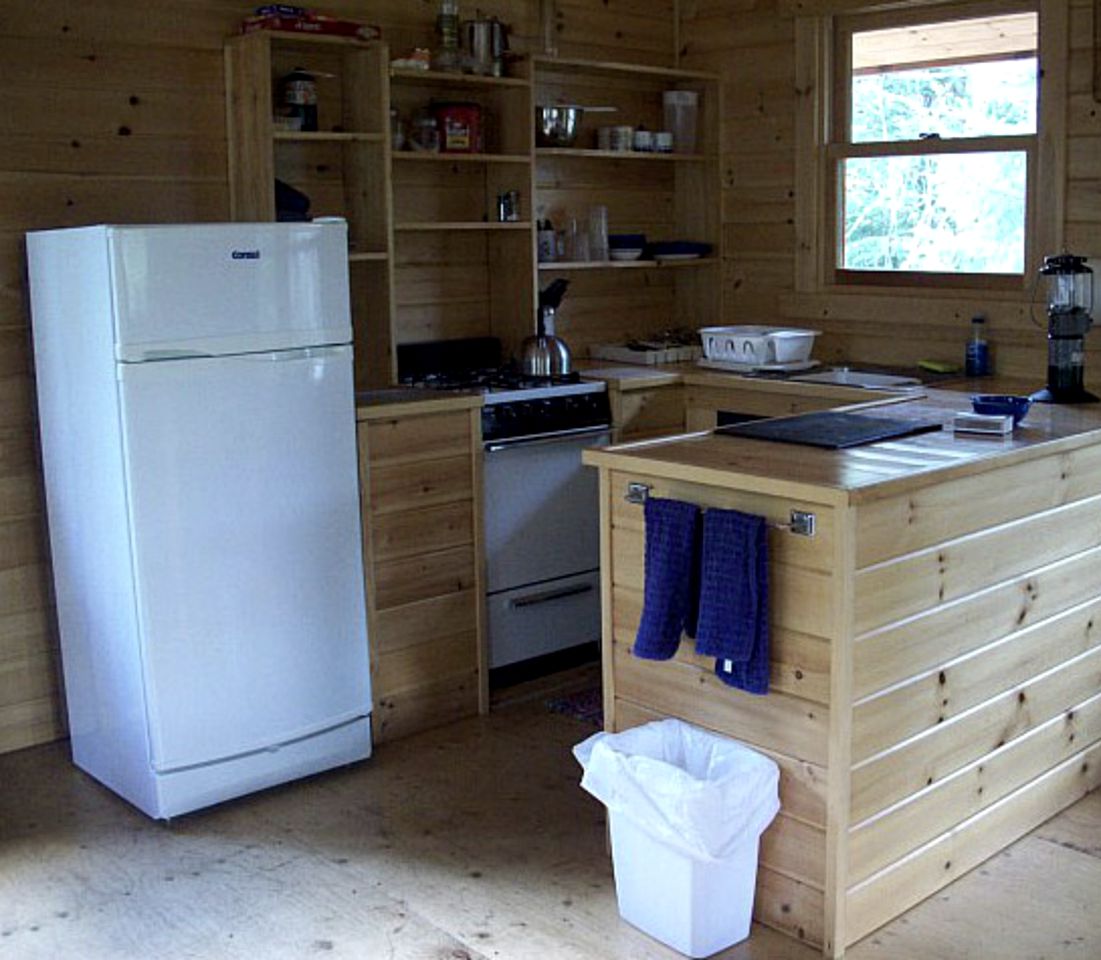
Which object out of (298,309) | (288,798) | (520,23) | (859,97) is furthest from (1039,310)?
(288,798)

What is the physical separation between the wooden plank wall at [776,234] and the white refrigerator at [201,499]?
203 centimetres

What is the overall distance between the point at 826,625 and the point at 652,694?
0.50 meters

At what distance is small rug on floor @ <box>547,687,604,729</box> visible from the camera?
4035 mm

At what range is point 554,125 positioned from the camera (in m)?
4.74

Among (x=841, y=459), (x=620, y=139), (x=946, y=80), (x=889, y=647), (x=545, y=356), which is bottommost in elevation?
(x=889, y=647)

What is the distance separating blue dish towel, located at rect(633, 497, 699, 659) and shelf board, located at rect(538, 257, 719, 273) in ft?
6.85

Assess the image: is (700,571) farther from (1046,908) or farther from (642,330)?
(642,330)

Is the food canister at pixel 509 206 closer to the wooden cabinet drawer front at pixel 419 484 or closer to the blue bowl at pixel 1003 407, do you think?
the wooden cabinet drawer front at pixel 419 484

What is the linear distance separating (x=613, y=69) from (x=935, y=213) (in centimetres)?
121

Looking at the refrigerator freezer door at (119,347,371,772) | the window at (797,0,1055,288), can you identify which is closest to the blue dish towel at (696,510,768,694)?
Result: the refrigerator freezer door at (119,347,371,772)

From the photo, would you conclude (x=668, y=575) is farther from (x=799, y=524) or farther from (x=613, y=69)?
(x=613, y=69)

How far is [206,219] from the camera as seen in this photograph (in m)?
4.04

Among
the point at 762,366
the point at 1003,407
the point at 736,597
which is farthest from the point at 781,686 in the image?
the point at 762,366

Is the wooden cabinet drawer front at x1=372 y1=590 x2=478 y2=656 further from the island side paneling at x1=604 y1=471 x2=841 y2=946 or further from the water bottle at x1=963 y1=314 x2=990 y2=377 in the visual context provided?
the water bottle at x1=963 y1=314 x2=990 y2=377
